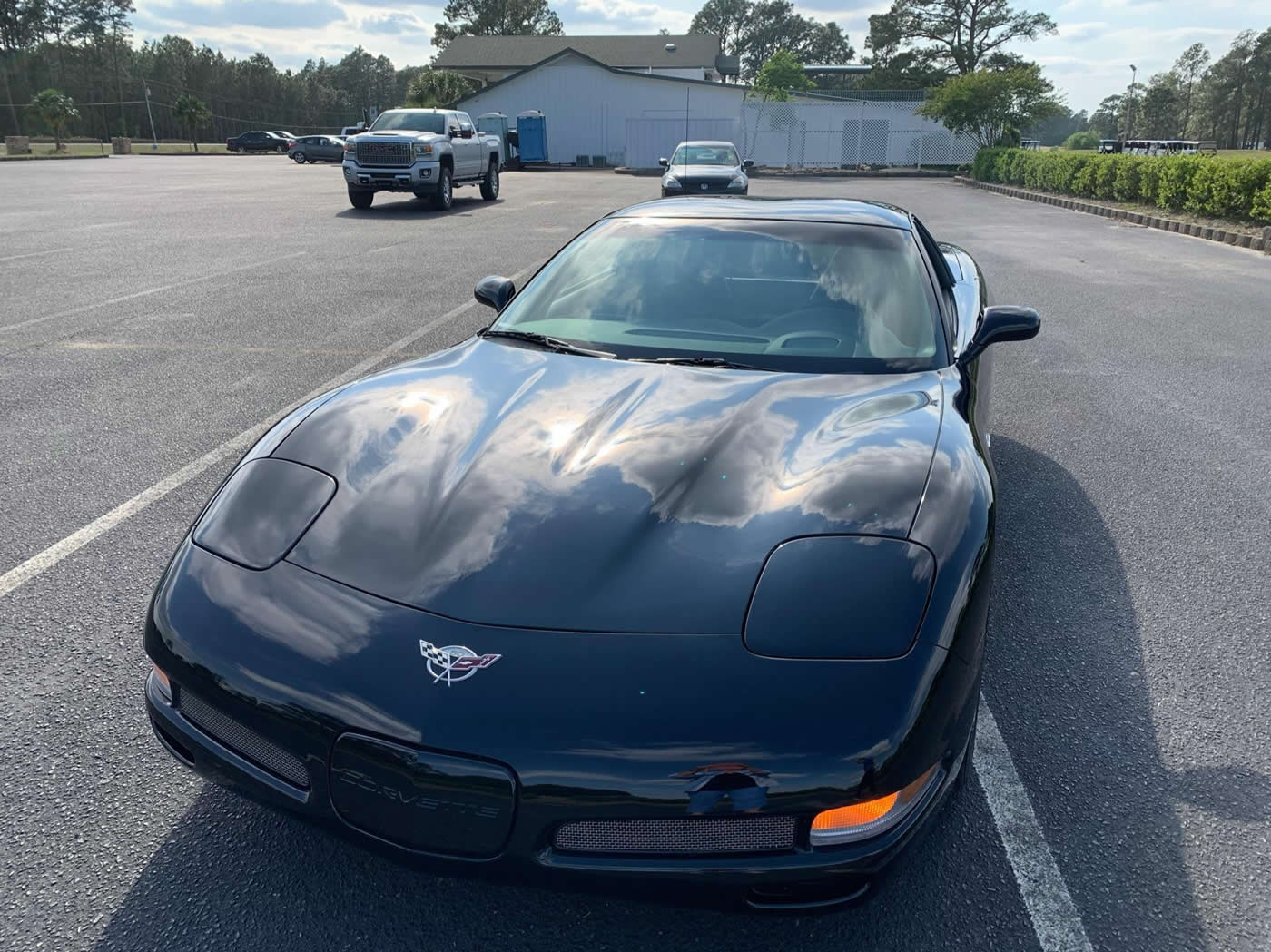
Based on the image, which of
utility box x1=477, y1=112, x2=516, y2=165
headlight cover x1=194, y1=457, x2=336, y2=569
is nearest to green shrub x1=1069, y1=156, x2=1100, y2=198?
headlight cover x1=194, y1=457, x2=336, y2=569

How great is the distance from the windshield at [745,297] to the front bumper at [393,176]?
15.7 metres

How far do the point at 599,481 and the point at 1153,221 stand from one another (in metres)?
19.1

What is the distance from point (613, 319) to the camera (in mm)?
3170

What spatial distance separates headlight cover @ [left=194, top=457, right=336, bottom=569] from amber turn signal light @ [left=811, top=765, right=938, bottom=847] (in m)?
1.25

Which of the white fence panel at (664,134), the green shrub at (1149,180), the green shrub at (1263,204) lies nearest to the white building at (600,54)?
the white fence panel at (664,134)

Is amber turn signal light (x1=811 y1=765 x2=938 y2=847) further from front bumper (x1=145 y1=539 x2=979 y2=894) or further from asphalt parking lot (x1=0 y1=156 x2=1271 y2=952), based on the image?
asphalt parking lot (x1=0 y1=156 x2=1271 y2=952)

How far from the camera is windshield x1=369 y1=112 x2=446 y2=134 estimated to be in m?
19.4

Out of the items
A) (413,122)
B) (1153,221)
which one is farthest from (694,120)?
(1153,221)

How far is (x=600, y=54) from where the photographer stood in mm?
63938

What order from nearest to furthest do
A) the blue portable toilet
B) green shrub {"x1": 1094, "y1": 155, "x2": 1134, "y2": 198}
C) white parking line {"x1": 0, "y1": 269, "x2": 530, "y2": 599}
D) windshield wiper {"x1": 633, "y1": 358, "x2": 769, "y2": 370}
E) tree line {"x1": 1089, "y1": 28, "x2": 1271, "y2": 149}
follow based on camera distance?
1. windshield wiper {"x1": 633, "y1": 358, "x2": 769, "y2": 370}
2. white parking line {"x1": 0, "y1": 269, "x2": 530, "y2": 599}
3. green shrub {"x1": 1094, "y1": 155, "x2": 1134, "y2": 198}
4. the blue portable toilet
5. tree line {"x1": 1089, "y1": 28, "x2": 1271, "y2": 149}

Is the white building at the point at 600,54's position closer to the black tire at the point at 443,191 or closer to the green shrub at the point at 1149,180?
the green shrub at the point at 1149,180

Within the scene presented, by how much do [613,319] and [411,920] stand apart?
6.46 ft

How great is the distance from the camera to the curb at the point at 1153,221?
14336 millimetres

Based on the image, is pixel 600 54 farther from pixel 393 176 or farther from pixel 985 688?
pixel 985 688
